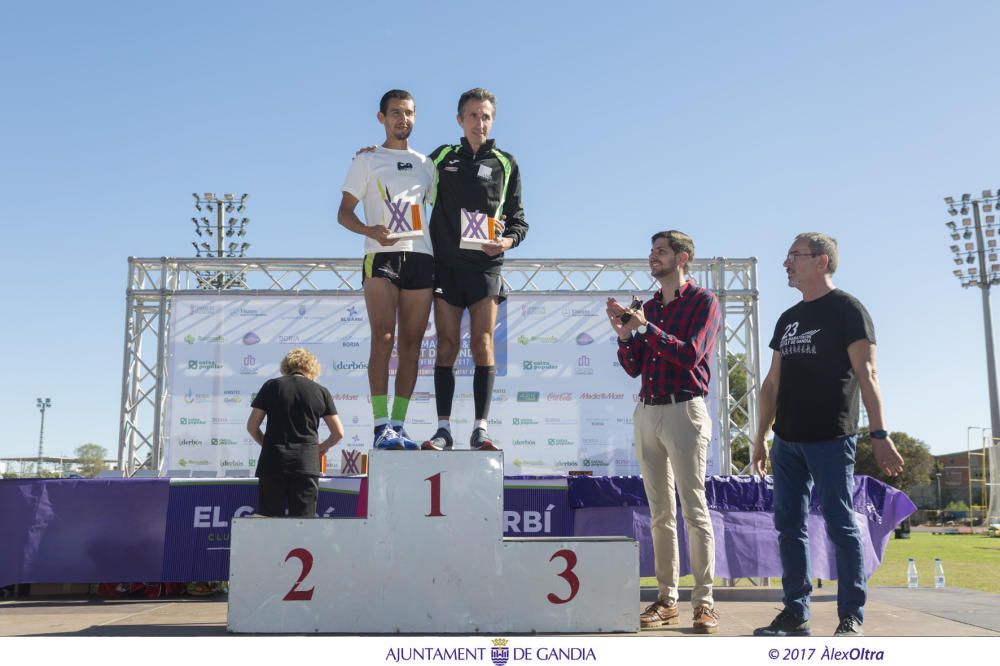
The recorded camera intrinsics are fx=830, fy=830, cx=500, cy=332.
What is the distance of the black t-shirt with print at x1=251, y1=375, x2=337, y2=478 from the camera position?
4508mm

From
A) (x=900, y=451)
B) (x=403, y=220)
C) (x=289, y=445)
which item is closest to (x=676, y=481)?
(x=403, y=220)

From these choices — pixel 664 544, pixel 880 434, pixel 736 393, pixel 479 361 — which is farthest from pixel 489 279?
pixel 736 393

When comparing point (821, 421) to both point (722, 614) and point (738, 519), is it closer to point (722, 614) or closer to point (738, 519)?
point (722, 614)

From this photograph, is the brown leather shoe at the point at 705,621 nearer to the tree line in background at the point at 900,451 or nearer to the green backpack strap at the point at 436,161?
the green backpack strap at the point at 436,161

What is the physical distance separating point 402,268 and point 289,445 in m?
1.34

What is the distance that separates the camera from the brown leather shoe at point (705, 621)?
349cm

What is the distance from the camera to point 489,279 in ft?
12.8

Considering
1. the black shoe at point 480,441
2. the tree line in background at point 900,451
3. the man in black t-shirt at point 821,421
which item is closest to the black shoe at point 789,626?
the man in black t-shirt at point 821,421

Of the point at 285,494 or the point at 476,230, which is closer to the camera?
the point at 476,230

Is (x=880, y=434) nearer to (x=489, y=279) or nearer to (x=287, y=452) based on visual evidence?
(x=489, y=279)

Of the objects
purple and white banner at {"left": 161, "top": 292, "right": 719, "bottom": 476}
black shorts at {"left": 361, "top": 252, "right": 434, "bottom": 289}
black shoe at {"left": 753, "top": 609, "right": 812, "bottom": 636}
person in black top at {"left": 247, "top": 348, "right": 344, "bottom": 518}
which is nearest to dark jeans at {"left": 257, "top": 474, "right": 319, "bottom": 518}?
person in black top at {"left": 247, "top": 348, "right": 344, "bottom": 518}

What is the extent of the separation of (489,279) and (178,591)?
394 cm

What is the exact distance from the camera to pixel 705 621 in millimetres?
3498
